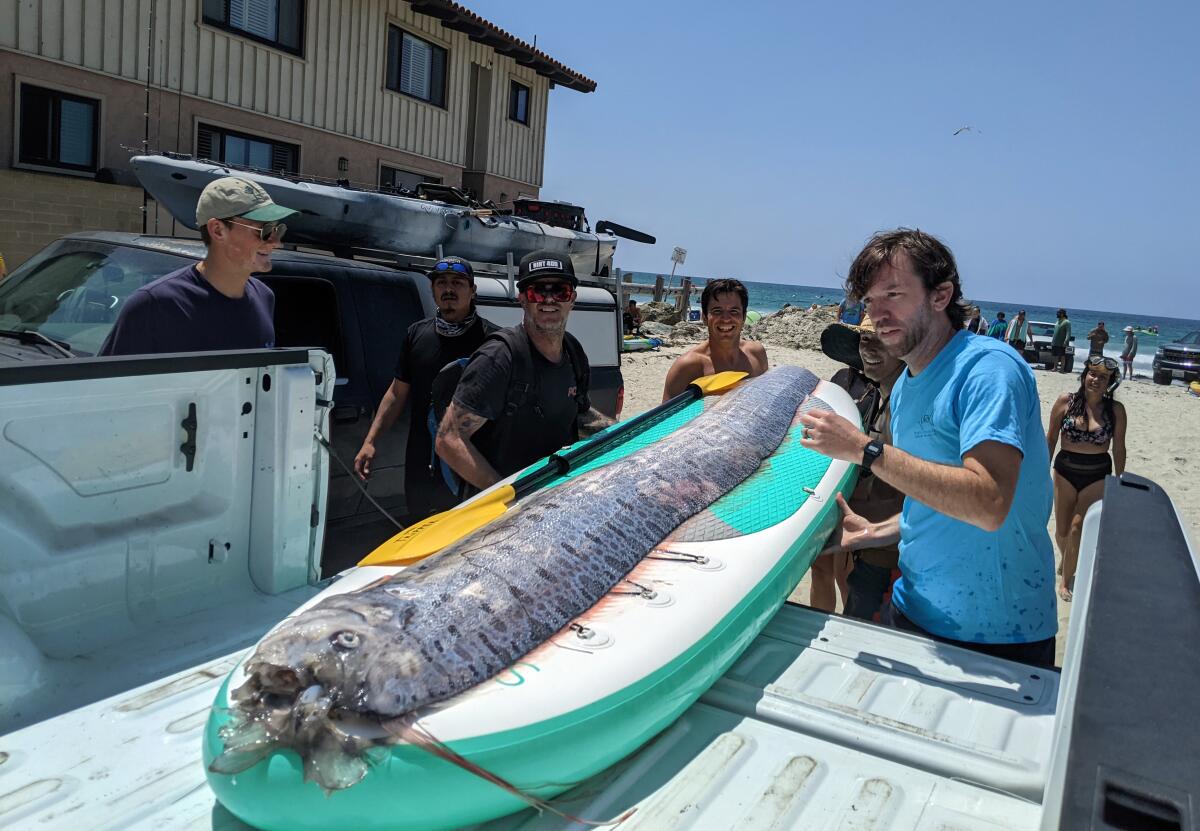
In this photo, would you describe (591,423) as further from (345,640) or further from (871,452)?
(345,640)

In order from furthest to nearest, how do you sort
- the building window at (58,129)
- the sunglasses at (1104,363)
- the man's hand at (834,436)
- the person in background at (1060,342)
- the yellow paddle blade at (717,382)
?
the person in background at (1060,342) → the building window at (58,129) → the sunglasses at (1104,363) → the yellow paddle blade at (717,382) → the man's hand at (834,436)

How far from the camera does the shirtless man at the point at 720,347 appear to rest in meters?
4.91

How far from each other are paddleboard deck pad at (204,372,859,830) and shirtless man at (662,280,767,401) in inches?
74.8

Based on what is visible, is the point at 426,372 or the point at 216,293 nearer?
the point at 216,293

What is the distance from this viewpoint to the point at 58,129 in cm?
1104

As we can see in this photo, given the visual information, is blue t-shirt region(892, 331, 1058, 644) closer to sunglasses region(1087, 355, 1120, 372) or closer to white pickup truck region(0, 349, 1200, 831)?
white pickup truck region(0, 349, 1200, 831)

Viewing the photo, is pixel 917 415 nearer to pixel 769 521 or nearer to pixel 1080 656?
pixel 769 521

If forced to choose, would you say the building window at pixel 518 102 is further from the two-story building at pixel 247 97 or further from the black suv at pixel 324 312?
the black suv at pixel 324 312

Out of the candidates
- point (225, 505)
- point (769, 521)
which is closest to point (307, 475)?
point (225, 505)

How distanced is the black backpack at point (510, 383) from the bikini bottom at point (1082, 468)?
14.5ft

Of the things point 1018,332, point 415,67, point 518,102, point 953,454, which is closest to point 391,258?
point 953,454

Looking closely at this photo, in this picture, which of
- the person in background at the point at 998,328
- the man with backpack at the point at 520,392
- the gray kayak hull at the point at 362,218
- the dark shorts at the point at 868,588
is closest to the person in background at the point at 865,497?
the dark shorts at the point at 868,588

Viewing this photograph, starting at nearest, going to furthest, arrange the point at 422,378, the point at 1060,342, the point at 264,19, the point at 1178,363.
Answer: the point at 422,378 → the point at 264,19 → the point at 1178,363 → the point at 1060,342

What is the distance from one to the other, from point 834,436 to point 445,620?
4.02ft
